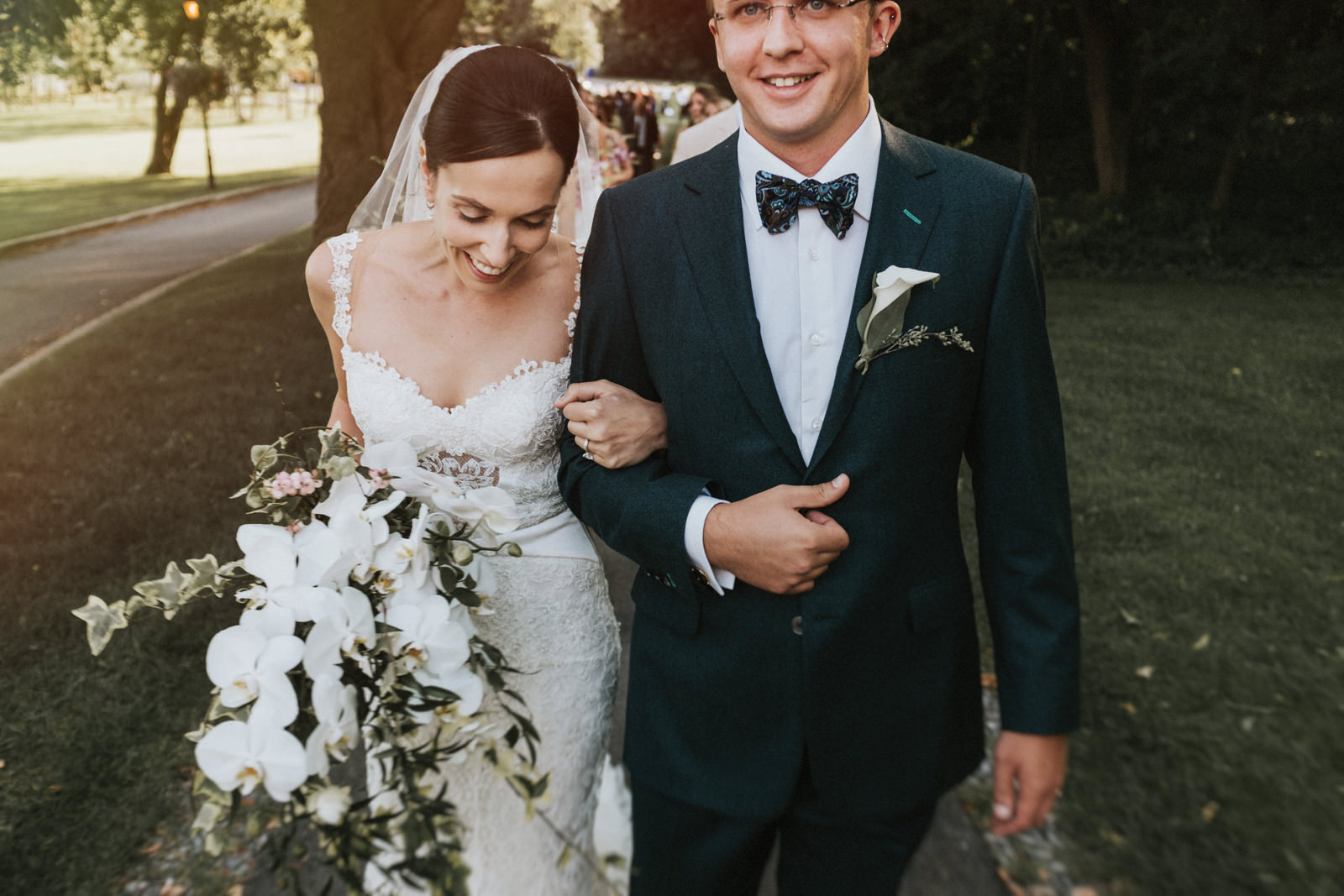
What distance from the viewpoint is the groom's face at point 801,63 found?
74.7 inches

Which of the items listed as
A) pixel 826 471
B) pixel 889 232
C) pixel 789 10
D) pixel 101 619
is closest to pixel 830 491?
pixel 826 471

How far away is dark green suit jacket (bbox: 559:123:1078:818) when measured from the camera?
1898 millimetres

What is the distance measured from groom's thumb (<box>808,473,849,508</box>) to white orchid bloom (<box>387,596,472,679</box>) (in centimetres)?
74

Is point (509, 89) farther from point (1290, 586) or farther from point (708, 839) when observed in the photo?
point (1290, 586)

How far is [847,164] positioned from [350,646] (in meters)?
1.31

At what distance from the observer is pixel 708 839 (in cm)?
215

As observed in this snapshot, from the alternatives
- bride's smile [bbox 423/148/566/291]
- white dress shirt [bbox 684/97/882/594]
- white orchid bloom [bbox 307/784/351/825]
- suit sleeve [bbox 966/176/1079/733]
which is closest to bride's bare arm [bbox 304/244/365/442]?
bride's smile [bbox 423/148/566/291]

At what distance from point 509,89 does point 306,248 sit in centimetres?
1510

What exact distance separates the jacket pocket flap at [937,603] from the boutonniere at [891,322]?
1.53 ft

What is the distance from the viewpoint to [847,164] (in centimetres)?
202

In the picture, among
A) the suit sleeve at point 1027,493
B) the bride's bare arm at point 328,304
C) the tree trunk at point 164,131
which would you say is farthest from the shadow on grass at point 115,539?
the tree trunk at point 164,131

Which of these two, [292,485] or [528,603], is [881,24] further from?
[528,603]

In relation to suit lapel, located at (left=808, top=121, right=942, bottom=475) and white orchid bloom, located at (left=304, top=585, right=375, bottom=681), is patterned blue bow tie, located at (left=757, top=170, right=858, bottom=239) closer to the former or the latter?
suit lapel, located at (left=808, top=121, right=942, bottom=475)

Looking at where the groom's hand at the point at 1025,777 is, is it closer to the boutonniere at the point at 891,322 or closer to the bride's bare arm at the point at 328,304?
the boutonniere at the point at 891,322
